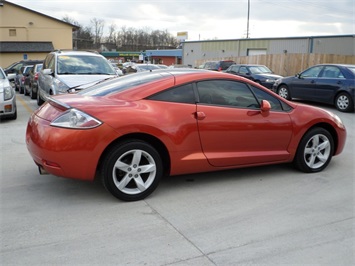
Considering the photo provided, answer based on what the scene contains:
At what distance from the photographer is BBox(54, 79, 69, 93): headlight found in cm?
886

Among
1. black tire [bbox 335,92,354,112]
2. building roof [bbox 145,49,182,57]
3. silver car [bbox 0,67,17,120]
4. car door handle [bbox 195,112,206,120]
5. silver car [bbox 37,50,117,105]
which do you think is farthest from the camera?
building roof [bbox 145,49,182,57]

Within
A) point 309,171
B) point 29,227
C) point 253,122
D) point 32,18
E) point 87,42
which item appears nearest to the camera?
point 29,227

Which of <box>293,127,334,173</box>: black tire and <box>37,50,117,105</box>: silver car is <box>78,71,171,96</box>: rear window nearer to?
<box>293,127,334,173</box>: black tire

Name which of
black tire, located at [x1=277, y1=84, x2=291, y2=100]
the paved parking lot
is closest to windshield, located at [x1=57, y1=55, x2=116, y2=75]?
the paved parking lot

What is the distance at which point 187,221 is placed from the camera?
373 cm

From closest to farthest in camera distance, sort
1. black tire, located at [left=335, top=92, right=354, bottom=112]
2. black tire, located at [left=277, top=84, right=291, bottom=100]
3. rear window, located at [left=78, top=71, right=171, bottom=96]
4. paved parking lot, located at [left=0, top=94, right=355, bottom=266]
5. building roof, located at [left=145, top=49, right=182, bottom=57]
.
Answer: paved parking lot, located at [left=0, top=94, right=355, bottom=266] → rear window, located at [left=78, top=71, right=171, bottom=96] → black tire, located at [left=335, top=92, right=354, bottom=112] → black tire, located at [left=277, top=84, right=291, bottom=100] → building roof, located at [left=145, top=49, right=182, bottom=57]

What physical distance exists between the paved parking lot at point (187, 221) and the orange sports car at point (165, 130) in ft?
0.97

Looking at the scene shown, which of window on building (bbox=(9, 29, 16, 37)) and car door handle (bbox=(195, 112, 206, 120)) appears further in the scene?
window on building (bbox=(9, 29, 16, 37))

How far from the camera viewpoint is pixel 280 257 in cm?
311

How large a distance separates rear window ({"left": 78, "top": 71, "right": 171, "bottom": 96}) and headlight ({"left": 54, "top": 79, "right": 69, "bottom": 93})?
405 centimetres

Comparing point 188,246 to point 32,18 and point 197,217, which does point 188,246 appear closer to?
point 197,217

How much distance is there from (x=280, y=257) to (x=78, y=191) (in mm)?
2467

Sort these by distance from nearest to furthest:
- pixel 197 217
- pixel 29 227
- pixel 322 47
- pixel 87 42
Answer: pixel 29 227
pixel 197 217
pixel 322 47
pixel 87 42

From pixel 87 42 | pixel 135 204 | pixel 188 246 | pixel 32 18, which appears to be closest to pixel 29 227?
pixel 135 204
